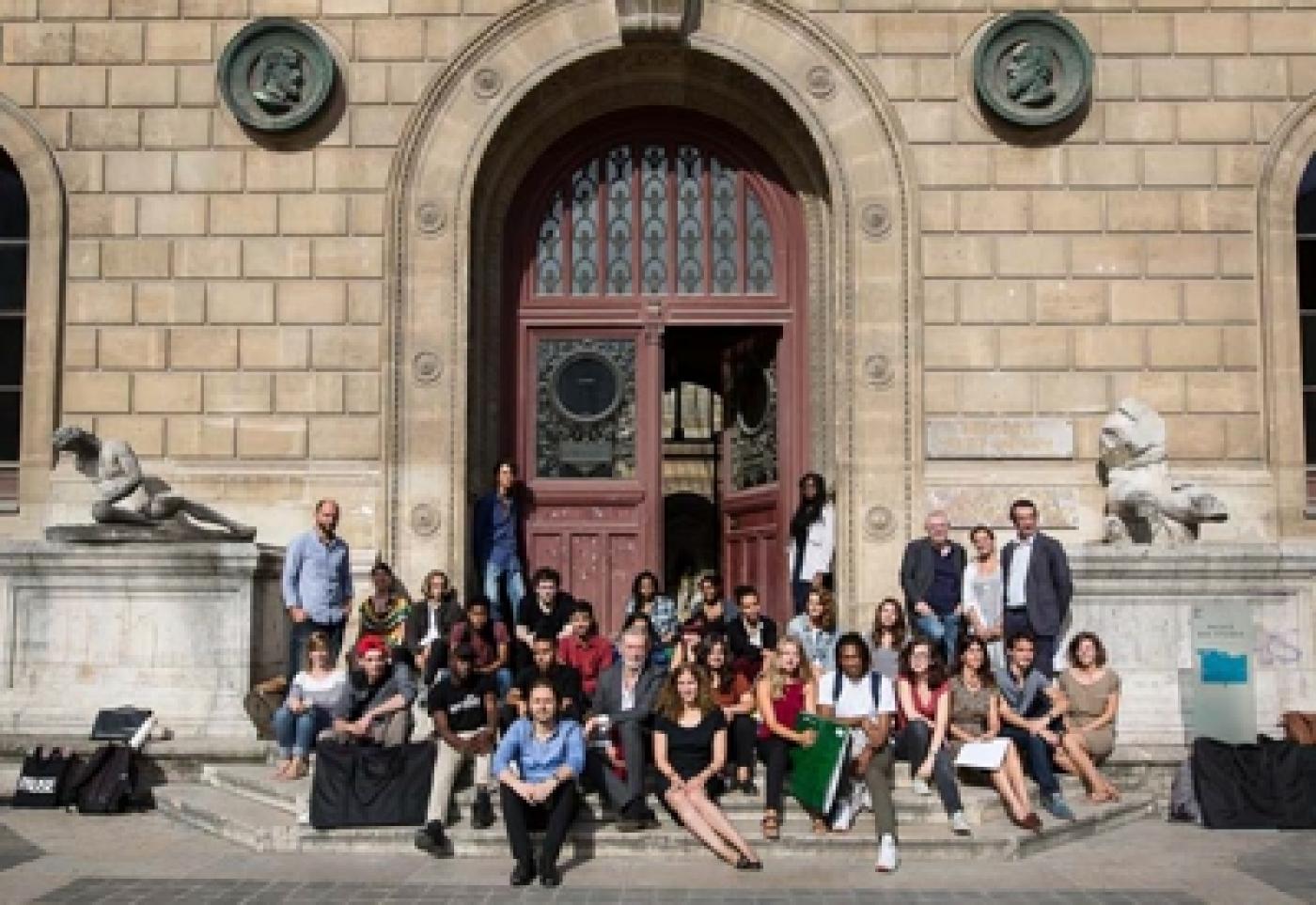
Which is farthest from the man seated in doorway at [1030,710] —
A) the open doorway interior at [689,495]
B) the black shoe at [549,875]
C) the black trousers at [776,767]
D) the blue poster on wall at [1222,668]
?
the open doorway interior at [689,495]

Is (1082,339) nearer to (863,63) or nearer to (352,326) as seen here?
(863,63)

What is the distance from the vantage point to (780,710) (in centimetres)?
1018

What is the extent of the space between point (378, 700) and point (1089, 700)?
545 cm

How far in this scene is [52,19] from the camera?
14.2 meters

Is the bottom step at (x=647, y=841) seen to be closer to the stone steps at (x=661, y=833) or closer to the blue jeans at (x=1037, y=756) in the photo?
the stone steps at (x=661, y=833)

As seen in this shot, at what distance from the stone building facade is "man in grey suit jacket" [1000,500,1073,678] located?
1.86 m

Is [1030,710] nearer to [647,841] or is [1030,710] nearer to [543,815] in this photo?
[647,841]

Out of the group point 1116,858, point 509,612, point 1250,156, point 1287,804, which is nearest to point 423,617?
point 509,612

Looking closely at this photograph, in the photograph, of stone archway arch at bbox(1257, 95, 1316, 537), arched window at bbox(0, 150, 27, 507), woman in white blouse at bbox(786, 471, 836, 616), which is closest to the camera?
woman in white blouse at bbox(786, 471, 836, 616)

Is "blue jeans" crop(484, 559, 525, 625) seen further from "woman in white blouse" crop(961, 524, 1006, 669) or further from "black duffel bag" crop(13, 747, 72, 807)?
"woman in white blouse" crop(961, 524, 1006, 669)

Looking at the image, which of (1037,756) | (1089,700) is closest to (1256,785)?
(1089,700)

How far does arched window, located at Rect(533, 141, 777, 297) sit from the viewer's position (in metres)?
14.9

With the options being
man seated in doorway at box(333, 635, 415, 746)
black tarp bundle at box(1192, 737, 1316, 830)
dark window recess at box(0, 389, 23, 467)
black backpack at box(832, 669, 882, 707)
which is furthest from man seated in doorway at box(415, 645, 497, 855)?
dark window recess at box(0, 389, 23, 467)

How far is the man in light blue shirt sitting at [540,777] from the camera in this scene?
8781 mm
